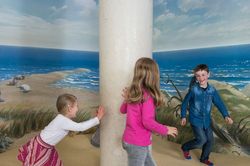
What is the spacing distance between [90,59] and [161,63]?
1145mm

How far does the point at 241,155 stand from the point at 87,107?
7.65 feet

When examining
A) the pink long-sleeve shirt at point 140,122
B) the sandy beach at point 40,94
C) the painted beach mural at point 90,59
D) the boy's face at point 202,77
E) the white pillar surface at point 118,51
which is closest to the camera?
the pink long-sleeve shirt at point 140,122

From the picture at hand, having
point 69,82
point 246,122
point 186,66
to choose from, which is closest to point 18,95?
point 69,82

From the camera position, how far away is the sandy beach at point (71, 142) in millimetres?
3740

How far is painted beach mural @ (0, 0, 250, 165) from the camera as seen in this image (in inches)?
166

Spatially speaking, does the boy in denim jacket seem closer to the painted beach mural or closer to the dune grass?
the painted beach mural

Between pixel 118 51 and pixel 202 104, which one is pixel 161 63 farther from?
pixel 118 51

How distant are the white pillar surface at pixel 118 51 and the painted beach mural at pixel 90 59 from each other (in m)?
1.09

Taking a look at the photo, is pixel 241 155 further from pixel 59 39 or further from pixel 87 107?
pixel 59 39

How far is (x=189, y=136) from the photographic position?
4.48 metres

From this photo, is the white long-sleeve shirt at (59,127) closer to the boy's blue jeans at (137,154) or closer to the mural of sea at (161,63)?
the boy's blue jeans at (137,154)

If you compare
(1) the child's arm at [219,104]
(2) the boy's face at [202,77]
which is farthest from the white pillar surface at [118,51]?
(1) the child's arm at [219,104]

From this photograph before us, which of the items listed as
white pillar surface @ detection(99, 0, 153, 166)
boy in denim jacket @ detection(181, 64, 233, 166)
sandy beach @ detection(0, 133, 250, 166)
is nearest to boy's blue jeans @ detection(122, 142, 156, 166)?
white pillar surface @ detection(99, 0, 153, 166)

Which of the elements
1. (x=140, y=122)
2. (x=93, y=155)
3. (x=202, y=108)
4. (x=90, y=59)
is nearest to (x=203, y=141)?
(x=202, y=108)
